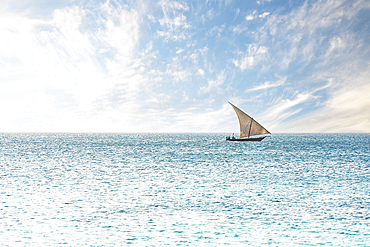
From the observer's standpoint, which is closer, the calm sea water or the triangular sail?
the calm sea water

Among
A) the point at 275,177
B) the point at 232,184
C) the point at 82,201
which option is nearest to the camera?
the point at 82,201

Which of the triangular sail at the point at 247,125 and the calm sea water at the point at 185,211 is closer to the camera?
the calm sea water at the point at 185,211

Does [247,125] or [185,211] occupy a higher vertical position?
[247,125]

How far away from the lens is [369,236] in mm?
15000

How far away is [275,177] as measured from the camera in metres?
35.8

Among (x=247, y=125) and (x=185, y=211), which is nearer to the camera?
(x=185, y=211)

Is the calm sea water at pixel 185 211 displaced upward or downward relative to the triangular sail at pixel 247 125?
downward

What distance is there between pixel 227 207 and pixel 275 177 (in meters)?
16.6

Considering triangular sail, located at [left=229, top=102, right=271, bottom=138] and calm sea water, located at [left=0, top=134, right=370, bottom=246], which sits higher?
triangular sail, located at [left=229, top=102, right=271, bottom=138]

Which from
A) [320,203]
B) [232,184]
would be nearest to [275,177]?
[232,184]

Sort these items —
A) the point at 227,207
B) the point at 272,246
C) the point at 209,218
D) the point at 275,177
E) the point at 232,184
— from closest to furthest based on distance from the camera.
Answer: the point at 272,246 → the point at 209,218 → the point at 227,207 → the point at 232,184 → the point at 275,177

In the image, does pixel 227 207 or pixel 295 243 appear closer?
pixel 295 243

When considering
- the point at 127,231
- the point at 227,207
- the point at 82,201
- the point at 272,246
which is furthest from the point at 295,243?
the point at 82,201

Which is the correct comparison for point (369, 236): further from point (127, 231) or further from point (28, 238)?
point (28, 238)
